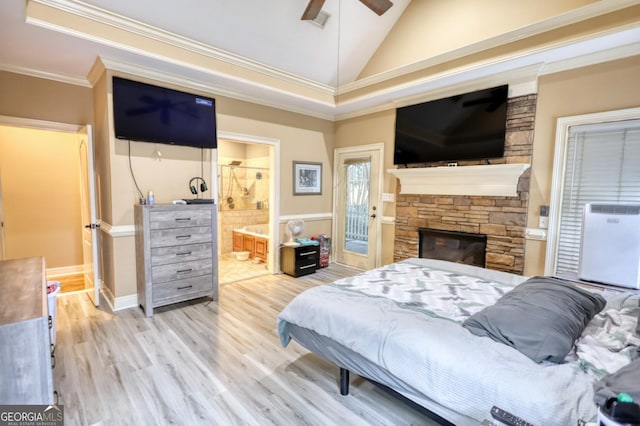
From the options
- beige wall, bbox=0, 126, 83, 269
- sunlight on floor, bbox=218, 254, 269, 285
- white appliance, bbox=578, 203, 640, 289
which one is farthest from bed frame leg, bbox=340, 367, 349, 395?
beige wall, bbox=0, 126, 83, 269

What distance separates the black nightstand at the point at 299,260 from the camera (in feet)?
15.2

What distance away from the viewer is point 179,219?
130 inches

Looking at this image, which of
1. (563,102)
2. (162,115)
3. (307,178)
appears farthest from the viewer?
(307,178)

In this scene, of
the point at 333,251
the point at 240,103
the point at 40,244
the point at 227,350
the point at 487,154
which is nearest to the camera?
the point at 227,350

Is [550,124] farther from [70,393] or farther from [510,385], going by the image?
[70,393]

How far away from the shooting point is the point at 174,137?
353 centimetres

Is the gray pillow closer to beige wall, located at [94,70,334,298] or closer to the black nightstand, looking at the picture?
the black nightstand

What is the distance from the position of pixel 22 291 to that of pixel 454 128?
4.26 meters

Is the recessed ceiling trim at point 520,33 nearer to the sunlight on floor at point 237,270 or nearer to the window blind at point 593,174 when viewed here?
the window blind at point 593,174

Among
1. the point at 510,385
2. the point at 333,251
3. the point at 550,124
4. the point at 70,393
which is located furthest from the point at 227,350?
the point at 550,124

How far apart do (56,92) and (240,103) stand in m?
2.15

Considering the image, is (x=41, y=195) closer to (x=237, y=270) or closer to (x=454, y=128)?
(x=237, y=270)

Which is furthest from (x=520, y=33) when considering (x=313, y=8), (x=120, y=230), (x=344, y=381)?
(x=120, y=230)

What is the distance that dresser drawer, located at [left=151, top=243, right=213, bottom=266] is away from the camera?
3197 millimetres
